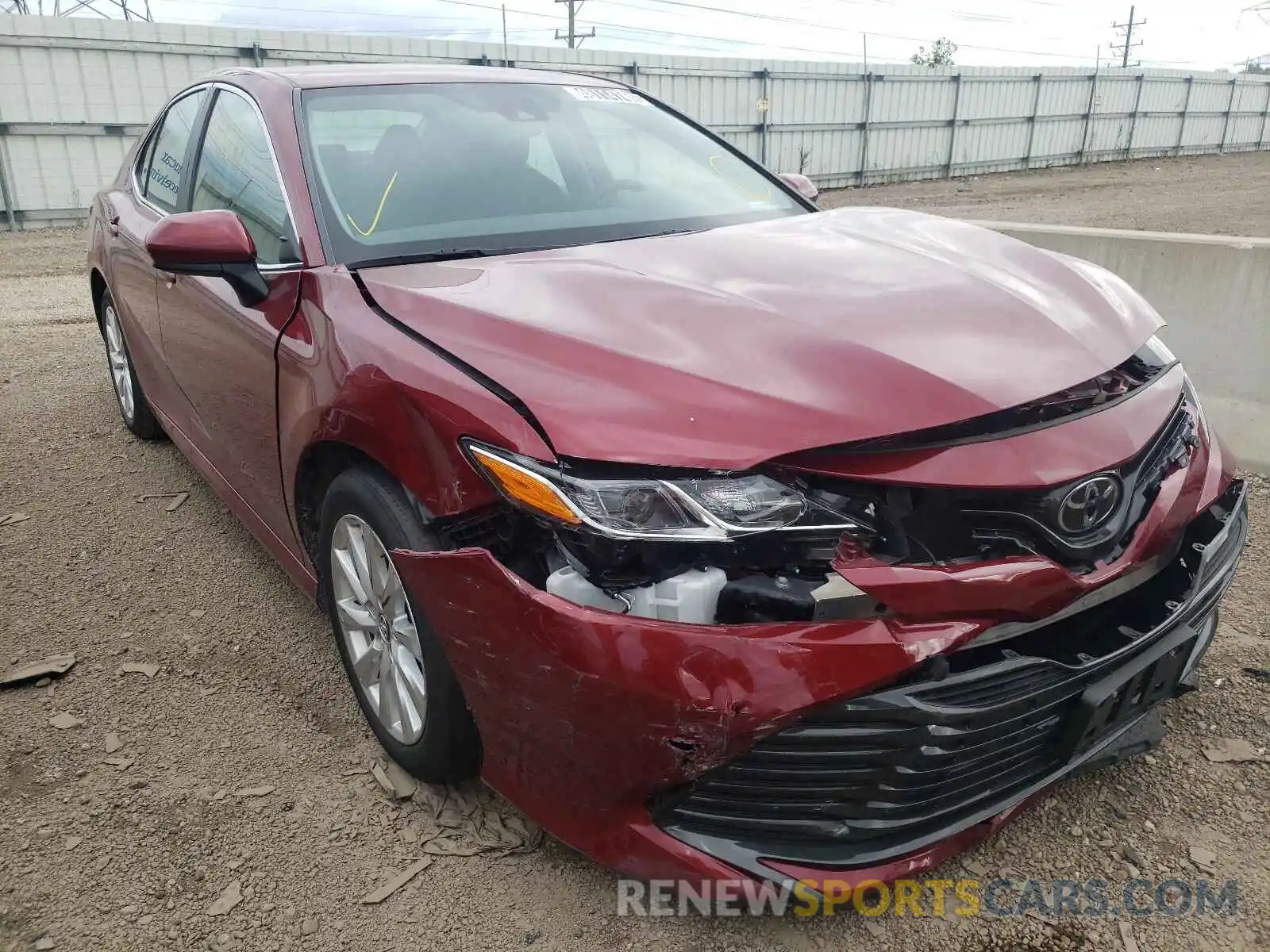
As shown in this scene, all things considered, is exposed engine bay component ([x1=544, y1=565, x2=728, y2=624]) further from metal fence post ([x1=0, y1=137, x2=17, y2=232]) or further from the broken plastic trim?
metal fence post ([x1=0, y1=137, x2=17, y2=232])

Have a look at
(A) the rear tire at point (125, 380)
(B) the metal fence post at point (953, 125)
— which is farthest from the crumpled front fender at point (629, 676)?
(B) the metal fence post at point (953, 125)

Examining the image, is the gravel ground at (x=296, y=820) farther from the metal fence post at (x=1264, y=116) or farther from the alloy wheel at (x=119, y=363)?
the metal fence post at (x=1264, y=116)

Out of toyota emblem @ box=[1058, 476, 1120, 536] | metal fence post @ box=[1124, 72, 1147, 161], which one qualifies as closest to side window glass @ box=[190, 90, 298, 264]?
toyota emblem @ box=[1058, 476, 1120, 536]

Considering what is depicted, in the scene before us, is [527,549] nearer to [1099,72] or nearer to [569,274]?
[569,274]

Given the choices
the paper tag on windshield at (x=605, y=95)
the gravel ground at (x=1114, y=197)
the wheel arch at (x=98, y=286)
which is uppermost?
the paper tag on windshield at (x=605, y=95)

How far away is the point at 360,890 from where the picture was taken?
75.9 inches

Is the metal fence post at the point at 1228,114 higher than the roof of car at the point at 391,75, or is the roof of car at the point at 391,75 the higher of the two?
the roof of car at the point at 391,75

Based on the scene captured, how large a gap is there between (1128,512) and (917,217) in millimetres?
1343

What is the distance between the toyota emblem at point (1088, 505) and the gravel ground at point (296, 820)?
2.49ft

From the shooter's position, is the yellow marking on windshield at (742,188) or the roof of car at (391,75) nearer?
the roof of car at (391,75)

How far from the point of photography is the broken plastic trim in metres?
1.55

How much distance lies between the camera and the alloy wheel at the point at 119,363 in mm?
4266

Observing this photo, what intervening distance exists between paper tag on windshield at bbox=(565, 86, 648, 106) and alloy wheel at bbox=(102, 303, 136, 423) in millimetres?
2324

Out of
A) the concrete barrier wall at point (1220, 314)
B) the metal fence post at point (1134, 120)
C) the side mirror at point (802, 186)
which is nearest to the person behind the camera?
the side mirror at point (802, 186)
